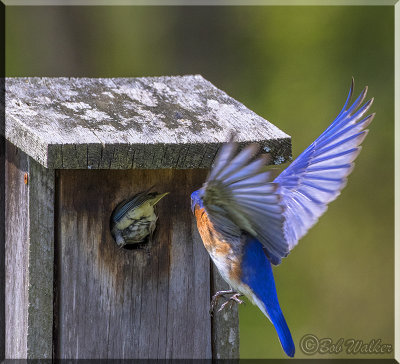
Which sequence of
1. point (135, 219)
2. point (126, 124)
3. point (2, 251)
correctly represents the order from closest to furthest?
point (126, 124), point (135, 219), point (2, 251)

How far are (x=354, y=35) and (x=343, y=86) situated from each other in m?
0.36

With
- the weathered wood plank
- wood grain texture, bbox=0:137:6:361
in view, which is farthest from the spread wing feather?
wood grain texture, bbox=0:137:6:361

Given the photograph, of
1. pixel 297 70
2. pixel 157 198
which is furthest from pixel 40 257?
pixel 297 70

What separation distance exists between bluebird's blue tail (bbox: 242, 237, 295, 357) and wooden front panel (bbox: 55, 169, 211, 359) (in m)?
0.21

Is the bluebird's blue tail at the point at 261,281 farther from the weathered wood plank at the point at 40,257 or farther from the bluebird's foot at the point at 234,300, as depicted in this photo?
the weathered wood plank at the point at 40,257

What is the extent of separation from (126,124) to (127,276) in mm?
556

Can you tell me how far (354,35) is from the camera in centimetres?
556

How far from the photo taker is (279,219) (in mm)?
2635

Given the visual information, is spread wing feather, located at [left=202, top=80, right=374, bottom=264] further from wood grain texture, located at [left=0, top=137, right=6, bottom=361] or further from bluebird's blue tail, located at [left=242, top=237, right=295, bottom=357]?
wood grain texture, located at [left=0, top=137, right=6, bottom=361]

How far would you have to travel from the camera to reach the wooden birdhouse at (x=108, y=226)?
9.02 ft

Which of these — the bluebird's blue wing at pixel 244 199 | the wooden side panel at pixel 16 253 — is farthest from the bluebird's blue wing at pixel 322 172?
the wooden side panel at pixel 16 253

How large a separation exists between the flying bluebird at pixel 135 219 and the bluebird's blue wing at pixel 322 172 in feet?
1.51

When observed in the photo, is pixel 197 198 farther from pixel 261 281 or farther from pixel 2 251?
pixel 2 251

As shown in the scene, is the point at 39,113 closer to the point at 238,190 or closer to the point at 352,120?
the point at 238,190
